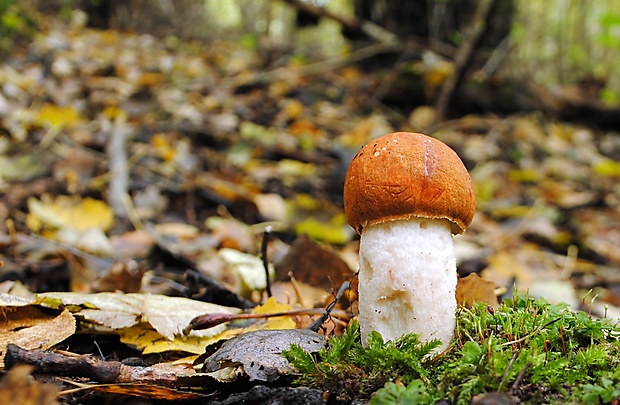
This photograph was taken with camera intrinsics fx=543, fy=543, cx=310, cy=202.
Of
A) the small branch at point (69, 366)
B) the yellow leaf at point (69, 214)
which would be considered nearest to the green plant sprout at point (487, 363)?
the small branch at point (69, 366)

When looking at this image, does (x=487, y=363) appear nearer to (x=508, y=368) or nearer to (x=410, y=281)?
(x=508, y=368)

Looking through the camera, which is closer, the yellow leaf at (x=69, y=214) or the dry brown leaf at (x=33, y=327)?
the dry brown leaf at (x=33, y=327)

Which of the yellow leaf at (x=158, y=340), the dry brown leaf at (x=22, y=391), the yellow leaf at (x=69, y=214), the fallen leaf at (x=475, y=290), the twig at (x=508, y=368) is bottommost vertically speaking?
the yellow leaf at (x=69, y=214)

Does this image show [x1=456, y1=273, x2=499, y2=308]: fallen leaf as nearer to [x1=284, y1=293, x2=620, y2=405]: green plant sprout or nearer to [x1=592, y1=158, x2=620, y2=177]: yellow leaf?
[x1=284, y1=293, x2=620, y2=405]: green plant sprout

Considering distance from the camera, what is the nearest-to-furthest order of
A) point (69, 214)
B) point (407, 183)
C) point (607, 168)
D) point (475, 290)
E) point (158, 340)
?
point (407, 183) < point (158, 340) < point (475, 290) < point (69, 214) < point (607, 168)

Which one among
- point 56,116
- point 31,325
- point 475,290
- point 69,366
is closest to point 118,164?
point 56,116

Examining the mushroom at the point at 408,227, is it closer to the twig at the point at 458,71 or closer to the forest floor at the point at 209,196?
the forest floor at the point at 209,196
